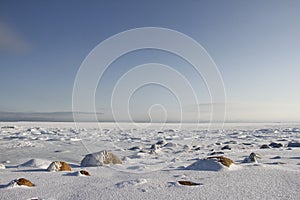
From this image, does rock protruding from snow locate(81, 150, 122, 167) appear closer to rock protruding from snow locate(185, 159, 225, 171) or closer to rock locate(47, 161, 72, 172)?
rock locate(47, 161, 72, 172)

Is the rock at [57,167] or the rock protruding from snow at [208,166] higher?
the rock protruding from snow at [208,166]

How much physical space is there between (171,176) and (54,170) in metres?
1.73

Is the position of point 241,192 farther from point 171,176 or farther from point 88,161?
point 88,161

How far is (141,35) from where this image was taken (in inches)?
300

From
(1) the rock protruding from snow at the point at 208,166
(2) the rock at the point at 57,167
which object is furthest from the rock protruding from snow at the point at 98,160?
(1) the rock protruding from snow at the point at 208,166

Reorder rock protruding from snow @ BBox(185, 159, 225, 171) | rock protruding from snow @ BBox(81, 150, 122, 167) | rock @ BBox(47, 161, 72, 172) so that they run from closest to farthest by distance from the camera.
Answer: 1. rock protruding from snow @ BBox(185, 159, 225, 171)
2. rock @ BBox(47, 161, 72, 172)
3. rock protruding from snow @ BBox(81, 150, 122, 167)

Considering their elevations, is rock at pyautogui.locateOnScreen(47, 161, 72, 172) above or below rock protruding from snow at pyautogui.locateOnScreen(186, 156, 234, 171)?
below

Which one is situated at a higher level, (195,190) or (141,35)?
(141,35)

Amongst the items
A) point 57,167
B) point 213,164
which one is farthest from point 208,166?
point 57,167

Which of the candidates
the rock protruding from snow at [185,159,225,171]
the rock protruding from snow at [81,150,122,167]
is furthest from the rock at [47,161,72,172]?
the rock protruding from snow at [185,159,225,171]

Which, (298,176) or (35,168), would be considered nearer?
(298,176)

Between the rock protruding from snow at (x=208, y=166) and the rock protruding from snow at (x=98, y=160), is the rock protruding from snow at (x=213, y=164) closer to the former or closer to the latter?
the rock protruding from snow at (x=208, y=166)

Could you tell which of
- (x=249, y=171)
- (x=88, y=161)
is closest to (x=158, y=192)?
(x=249, y=171)

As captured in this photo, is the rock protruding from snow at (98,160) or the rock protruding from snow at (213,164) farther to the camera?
the rock protruding from snow at (98,160)
